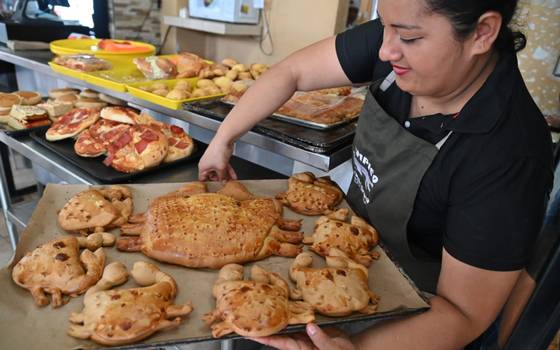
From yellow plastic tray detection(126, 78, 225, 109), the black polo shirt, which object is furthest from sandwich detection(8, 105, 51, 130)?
the black polo shirt

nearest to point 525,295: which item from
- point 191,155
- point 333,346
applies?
point 333,346

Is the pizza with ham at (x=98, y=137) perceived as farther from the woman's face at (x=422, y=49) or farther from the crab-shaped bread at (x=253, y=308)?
the woman's face at (x=422, y=49)

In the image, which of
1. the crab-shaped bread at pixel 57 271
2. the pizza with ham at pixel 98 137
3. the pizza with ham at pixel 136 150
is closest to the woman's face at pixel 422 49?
the crab-shaped bread at pixel 57 271

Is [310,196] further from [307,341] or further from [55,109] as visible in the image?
[55,109]

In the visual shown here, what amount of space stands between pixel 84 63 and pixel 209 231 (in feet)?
6.16

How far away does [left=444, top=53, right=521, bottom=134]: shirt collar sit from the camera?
1.01m

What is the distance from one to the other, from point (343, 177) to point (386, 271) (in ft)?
3.40

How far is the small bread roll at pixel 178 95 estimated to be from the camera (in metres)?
2.04

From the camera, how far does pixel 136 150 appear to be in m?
1.66

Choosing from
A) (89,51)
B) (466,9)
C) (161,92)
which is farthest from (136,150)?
(89,51)

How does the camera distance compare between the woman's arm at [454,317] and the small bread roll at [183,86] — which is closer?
the woman's arm at [454,317]

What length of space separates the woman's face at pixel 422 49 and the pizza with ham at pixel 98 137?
1277 millimetres

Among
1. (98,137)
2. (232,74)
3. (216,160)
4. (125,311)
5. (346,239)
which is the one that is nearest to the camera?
(125,311)

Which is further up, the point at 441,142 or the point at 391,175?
the point at 441,142
